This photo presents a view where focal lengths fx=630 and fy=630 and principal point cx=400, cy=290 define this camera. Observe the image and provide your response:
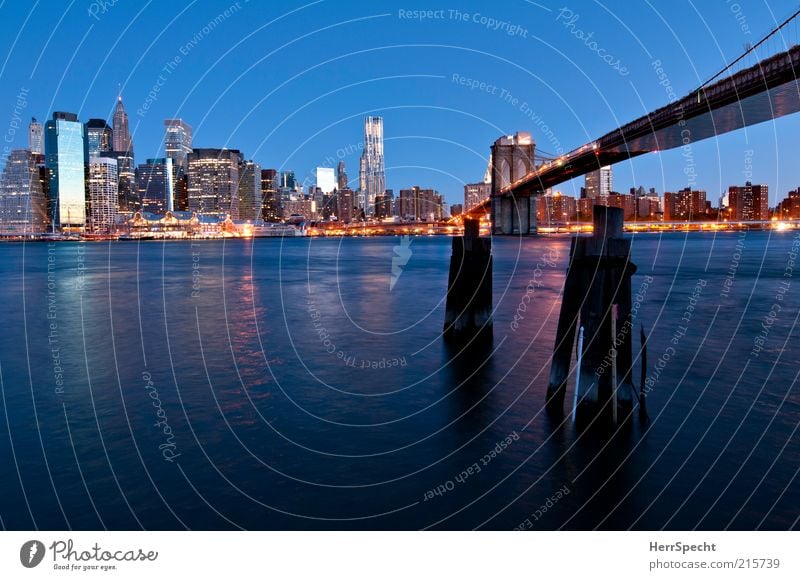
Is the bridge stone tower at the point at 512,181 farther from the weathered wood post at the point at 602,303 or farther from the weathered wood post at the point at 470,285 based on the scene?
the weathered wood post at the point at 602,303

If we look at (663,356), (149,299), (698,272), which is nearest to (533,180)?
(698,272)

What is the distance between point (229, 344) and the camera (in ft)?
66.6

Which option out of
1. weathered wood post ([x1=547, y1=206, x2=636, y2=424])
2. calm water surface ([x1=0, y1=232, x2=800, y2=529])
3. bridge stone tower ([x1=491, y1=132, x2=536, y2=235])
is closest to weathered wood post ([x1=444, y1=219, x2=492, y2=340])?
calm water surface ([x1=0, y1=232, x2=800, y2=529])

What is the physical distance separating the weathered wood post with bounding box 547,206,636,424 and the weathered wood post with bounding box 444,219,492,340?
6808 mm

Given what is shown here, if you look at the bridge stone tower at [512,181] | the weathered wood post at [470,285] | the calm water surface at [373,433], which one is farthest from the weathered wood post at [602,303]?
the bridge stone tower at [512,181]

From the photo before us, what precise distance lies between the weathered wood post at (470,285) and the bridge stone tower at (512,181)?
80.2 meters

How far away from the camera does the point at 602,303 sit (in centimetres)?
955

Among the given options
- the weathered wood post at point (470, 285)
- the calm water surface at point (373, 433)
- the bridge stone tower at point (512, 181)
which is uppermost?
the bridge stone tower at point (512, 181)

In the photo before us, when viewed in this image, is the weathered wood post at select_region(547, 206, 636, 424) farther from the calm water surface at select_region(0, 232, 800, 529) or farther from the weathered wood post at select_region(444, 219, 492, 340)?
the weathered wood post at select_region(444, 219, 492, 340)

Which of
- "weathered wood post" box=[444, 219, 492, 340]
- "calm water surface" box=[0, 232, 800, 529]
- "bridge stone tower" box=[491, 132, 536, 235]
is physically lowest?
"calm water surface" box=[0, 232, 800, 529]

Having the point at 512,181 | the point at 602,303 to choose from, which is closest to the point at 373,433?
the point at 602,303

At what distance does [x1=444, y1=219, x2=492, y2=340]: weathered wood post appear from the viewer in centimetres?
1712

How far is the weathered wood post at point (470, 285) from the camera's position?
1712 cm
